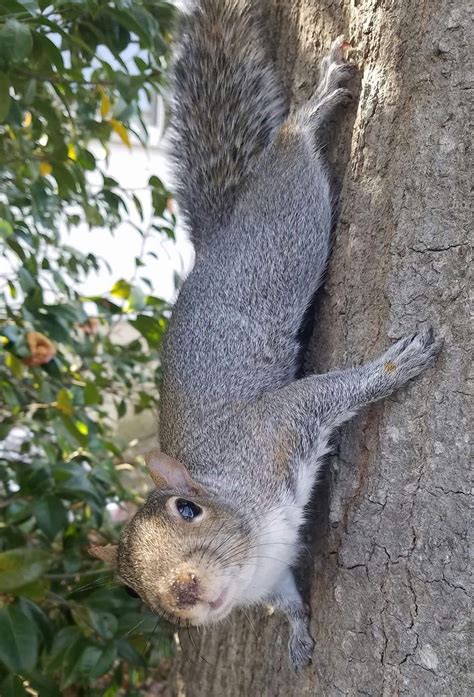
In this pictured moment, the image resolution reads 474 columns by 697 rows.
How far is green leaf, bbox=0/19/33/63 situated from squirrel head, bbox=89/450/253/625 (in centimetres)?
58

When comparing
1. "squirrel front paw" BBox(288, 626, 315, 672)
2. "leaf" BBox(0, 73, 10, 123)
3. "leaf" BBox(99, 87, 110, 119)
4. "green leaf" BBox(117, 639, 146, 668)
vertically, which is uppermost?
"leaf" BBox(99, 87, 110, 119)

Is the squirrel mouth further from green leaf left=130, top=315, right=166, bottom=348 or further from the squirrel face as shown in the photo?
green leaf left=130, top=315, right=166, bottom=348

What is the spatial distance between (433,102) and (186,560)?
0.70 meters

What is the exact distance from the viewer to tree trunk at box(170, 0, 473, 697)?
82 cm

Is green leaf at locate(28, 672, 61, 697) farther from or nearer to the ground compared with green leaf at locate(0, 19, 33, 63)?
nearer to the ground

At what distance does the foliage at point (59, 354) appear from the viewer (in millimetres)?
1015

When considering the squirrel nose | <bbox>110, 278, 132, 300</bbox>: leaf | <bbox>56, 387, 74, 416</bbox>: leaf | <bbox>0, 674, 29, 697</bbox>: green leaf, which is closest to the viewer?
the squirrel nose

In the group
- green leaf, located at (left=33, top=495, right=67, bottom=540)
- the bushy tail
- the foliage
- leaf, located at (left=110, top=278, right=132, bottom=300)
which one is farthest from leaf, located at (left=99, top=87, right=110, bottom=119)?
green leaf, located at (left=33, top=495, right=67, bottom=540)

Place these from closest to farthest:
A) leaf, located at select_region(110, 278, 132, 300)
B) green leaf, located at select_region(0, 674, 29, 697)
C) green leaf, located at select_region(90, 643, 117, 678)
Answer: green leaf, located at select_region(0, 674, 29, 697) < green leaf, located at select_region(90, 643, 117, 678) < leaf, located at select_region(110, 278, 132, 300)

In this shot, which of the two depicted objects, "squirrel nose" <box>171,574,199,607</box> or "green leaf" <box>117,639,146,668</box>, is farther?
"green leaf" <box>117,639,146,668</box>

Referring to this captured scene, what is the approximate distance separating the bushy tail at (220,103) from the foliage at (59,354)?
0.08 metres

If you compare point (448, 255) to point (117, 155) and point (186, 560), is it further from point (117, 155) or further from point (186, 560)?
point (117, 155)

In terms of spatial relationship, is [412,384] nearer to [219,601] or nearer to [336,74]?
[219,601]

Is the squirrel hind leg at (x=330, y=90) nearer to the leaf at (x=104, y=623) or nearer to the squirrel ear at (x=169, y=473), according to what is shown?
the squirrel ear at (x=169, y=473)
